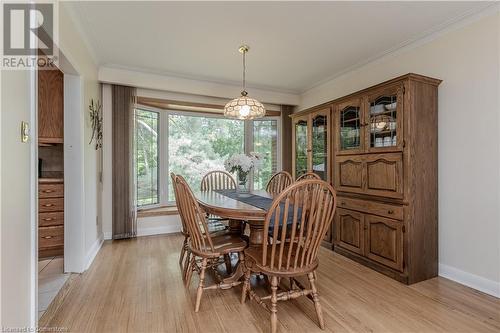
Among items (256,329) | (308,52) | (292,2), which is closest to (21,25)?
(292,2)

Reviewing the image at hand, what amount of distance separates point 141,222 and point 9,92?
2965 millimetres

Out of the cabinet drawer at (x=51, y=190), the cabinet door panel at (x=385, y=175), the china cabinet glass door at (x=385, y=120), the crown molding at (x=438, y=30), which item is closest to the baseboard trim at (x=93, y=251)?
the cabinet drawer at (x=51, y=190)

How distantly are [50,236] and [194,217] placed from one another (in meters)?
2.07

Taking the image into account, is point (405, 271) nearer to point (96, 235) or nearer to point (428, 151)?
point (428, 151)

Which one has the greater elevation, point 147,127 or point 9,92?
point 147,127

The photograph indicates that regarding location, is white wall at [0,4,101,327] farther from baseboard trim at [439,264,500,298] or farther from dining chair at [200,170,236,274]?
baseboard trim at [439,264,500,298]

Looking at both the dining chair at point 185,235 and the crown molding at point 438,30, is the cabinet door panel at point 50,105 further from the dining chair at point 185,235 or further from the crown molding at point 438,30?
the crown molding at point 438,30

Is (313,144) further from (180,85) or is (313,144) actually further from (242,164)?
(180,85)

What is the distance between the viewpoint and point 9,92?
1230mm

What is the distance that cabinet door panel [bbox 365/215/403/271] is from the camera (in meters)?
2.43

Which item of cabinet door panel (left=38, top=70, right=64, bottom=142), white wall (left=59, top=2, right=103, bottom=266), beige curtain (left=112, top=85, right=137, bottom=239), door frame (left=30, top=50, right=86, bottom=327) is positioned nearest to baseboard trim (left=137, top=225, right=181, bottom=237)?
beige curtain (left=112, top=85, right=137, bottom=239)

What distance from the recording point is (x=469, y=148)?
233 cm

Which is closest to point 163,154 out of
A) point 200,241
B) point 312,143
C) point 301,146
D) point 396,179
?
point 301,146

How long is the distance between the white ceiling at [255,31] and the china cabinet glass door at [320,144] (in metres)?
0.73
